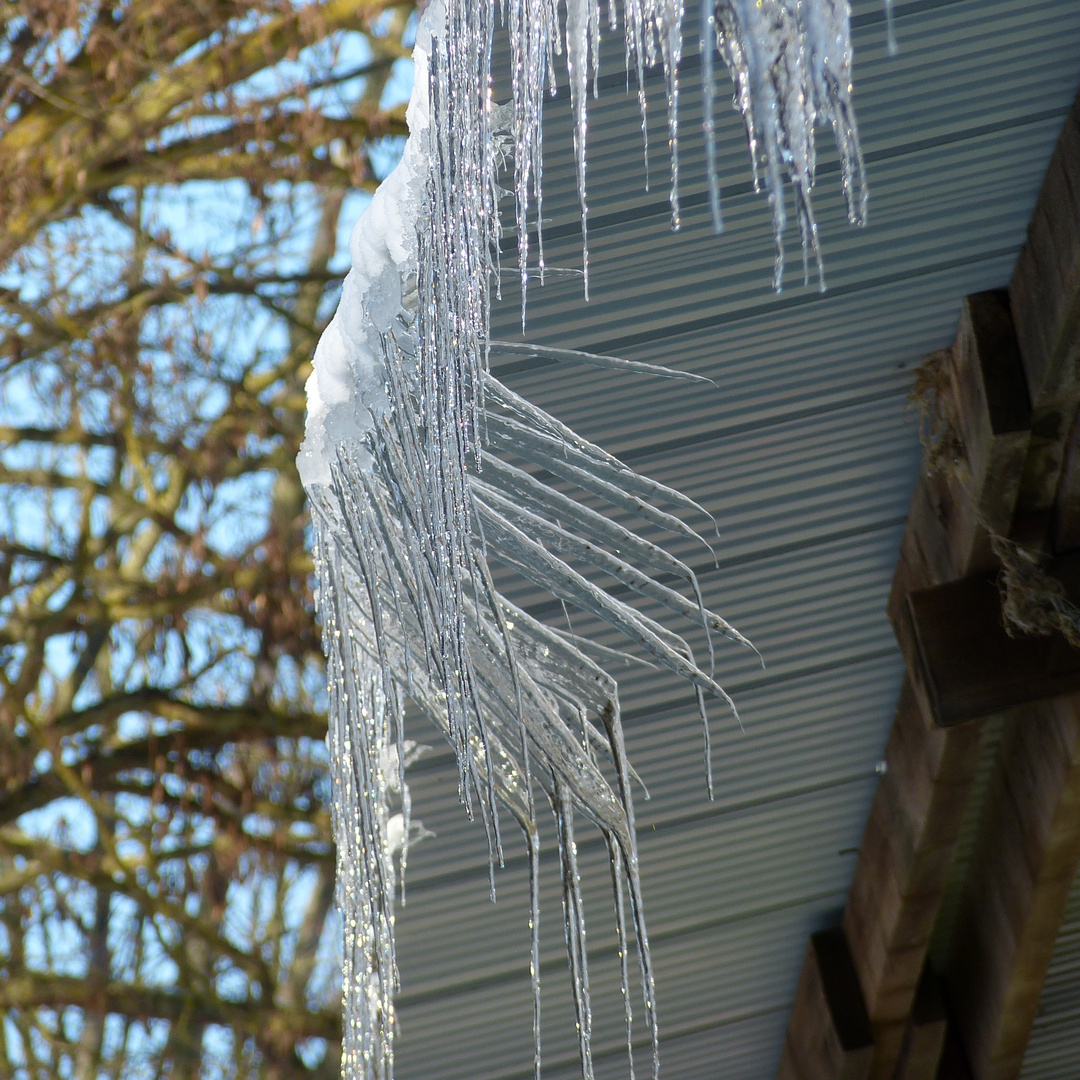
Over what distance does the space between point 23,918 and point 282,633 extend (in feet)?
5.55

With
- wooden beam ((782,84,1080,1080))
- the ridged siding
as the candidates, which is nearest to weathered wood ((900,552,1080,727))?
wooden beam ((782,84,1080,1080))

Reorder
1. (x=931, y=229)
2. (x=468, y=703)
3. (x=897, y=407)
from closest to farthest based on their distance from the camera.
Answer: (x=468, y=703)
(x=931, y=229)
(x=897, y=407)

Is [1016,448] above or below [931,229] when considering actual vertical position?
below

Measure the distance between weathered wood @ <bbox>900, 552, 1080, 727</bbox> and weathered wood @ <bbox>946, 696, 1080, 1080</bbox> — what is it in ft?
0.32

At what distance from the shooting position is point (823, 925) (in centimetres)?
376

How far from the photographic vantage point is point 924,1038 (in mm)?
3854

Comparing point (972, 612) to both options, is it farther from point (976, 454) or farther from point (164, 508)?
point (164, 508)

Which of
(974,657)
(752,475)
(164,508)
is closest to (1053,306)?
(752,475)

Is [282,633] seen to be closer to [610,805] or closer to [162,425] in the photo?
[162,425]

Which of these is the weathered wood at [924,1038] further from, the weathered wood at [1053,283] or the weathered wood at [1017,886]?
the weathered wood at [1053,283]

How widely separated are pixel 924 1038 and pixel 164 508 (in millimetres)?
3630

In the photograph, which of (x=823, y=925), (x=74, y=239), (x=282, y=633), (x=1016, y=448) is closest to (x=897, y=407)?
(x=1016, y=448)

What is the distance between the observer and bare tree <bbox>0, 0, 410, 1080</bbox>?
17.9ft

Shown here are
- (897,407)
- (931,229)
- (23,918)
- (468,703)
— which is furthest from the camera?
(23,918)
